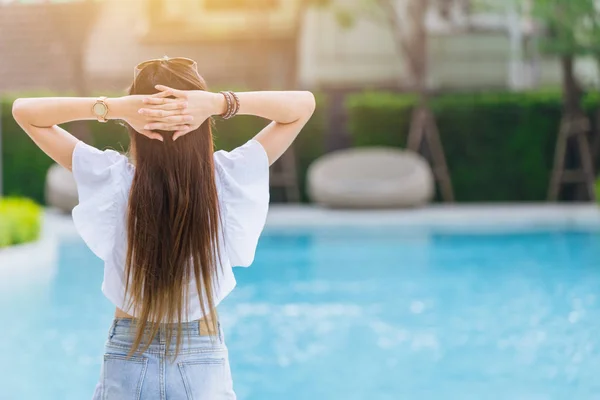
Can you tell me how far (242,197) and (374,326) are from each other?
4.61m

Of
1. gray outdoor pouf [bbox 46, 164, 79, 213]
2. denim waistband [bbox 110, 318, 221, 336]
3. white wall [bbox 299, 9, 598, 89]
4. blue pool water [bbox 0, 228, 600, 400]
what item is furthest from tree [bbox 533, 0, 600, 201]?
denim waistband [bbox 110, 318, 221, 336]

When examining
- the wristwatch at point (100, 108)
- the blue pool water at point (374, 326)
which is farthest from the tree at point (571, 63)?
the wristwatch at point (100, 108)

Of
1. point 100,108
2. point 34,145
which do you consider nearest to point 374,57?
point 34,145

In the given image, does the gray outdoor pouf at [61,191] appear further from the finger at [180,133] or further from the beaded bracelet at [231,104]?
the finger at [180,133]

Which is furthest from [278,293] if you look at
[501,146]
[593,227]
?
[501,146]

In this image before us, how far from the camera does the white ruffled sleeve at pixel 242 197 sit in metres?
1.96

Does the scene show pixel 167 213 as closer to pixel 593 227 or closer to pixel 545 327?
pixel 545 327

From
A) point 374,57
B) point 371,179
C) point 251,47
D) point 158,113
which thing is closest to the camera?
point 158,113

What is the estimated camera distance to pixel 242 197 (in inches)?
77.2

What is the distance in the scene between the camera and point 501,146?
15.5 meters

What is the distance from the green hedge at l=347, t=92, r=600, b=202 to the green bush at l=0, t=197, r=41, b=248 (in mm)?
7505

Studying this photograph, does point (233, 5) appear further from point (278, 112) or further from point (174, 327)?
point (174, 327)

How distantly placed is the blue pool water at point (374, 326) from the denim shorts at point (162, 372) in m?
2.77

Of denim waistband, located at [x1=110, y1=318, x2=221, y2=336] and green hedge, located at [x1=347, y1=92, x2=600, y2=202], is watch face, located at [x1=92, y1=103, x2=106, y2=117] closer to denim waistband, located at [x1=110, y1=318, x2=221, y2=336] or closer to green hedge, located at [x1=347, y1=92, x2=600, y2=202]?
denim waistband, located at [x1=110, y1=318, x2=221, y2=336]
